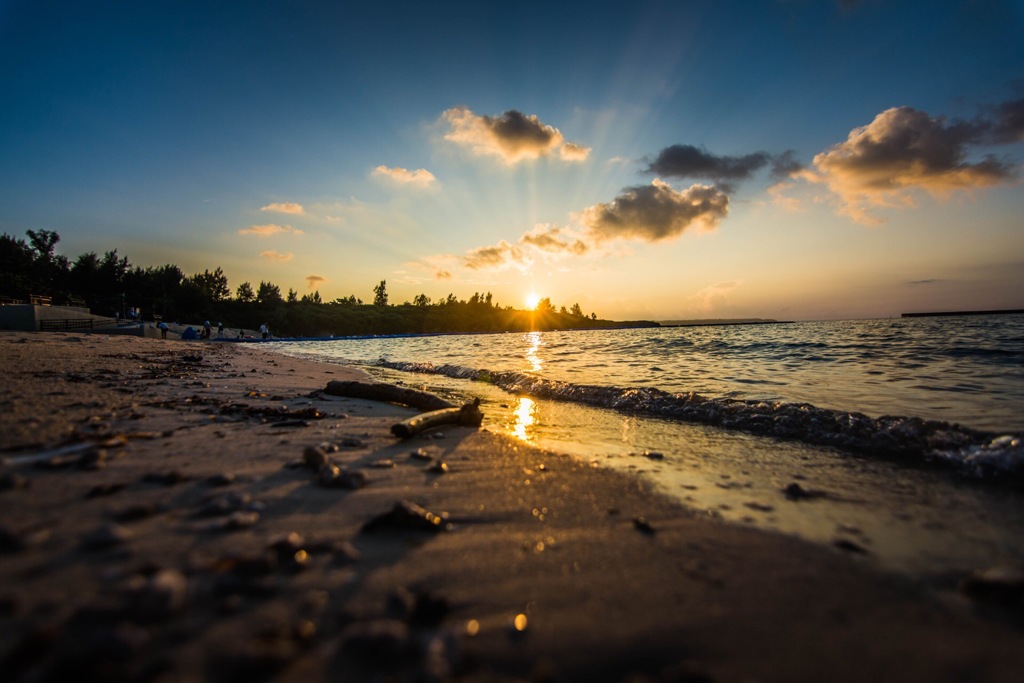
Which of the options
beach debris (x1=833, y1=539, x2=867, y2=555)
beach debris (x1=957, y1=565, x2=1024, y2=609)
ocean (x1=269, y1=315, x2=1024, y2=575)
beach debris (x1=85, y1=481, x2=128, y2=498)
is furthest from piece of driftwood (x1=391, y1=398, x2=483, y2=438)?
beach debris (x1=957, y1=565, x2=1024, y2=609)

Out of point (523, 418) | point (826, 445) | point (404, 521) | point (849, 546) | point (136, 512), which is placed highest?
point (136, 512)

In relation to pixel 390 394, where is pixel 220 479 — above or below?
above

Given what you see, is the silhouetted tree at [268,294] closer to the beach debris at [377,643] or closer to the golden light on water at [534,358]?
the golden light on water at [534,358]

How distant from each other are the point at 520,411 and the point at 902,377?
1025cm

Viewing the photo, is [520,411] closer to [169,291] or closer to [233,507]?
[233,507]

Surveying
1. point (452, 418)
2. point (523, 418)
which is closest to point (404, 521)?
point (452, 418)

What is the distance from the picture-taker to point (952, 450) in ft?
15.6

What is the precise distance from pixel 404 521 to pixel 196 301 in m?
114

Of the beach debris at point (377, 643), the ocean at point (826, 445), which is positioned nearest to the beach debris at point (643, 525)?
the ocean at point (826, 445)

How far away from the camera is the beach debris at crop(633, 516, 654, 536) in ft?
9.11

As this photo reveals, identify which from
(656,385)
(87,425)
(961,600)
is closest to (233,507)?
(87,425)

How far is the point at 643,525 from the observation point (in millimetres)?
2824

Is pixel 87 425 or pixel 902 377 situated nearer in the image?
pixel 87 425

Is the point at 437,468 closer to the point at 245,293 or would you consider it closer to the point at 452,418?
the point at 452,418
